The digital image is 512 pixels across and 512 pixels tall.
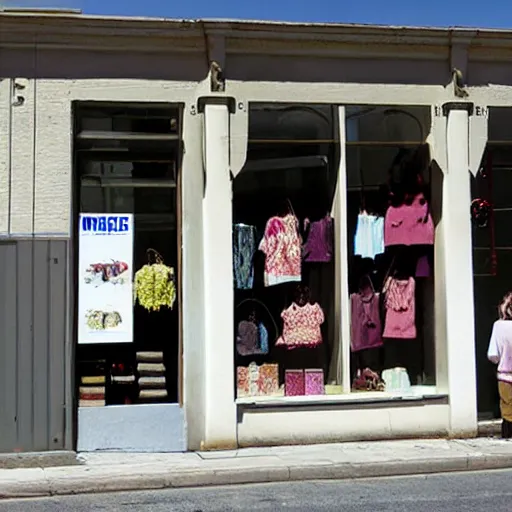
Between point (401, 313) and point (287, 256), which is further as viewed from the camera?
point (401, 313)

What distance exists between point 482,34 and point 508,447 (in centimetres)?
507

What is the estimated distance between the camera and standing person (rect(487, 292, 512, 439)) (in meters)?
11.2

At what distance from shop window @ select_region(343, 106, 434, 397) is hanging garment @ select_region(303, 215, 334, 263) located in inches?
11.0

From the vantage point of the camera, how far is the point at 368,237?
1174 centimetres

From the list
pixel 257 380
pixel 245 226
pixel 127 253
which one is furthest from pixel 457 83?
pixel 127 253

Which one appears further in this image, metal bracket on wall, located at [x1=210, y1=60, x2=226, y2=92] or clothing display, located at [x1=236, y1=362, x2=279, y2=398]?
clothing display, located at [x1=236, y1=362, x2=279, y2=398]

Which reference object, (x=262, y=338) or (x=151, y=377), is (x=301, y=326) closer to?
(x=262, y=338)

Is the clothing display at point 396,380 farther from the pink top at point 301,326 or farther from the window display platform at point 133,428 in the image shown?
the window display platform at point 133,428

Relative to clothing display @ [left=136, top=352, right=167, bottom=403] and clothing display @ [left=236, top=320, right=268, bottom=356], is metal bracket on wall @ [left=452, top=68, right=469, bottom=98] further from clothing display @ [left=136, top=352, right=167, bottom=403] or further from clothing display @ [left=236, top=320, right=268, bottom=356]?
clothing display @ [left=136, top=352, right=167, bottom=403]

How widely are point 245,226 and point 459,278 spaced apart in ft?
9.00

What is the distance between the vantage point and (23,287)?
1041 cm

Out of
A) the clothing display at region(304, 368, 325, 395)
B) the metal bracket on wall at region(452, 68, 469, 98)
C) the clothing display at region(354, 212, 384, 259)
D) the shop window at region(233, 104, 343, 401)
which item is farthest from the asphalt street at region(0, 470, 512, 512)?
the metal bracket on wall at region(452, 68, 469, 98)

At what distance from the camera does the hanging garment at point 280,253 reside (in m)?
11.5

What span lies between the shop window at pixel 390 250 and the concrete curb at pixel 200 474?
1.70m
